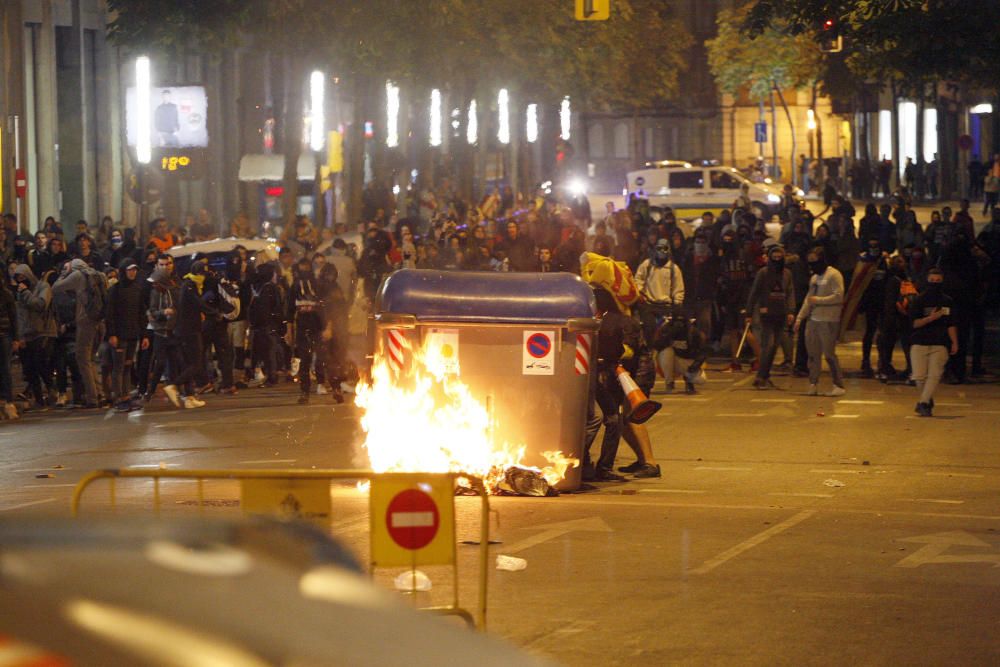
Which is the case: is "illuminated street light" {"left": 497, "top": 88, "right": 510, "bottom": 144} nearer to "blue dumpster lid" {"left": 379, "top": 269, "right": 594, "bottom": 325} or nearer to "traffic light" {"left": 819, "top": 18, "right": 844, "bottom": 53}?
"traffic light" {"left": 819, "top": 18, "right": 844, "bottom": 53}

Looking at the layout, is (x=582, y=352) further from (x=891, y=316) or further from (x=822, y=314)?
(x=891, y=316)

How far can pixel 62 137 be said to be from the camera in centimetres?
4144

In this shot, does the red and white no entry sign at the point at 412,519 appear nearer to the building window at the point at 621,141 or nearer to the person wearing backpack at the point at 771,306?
the person wearing backpack at the point at 771,306

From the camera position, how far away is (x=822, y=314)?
19.8 m

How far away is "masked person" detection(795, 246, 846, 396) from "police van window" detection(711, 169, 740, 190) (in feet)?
99.6

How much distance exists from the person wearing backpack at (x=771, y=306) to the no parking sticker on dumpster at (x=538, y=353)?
7823 mm

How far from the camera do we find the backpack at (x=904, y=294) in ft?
68.8

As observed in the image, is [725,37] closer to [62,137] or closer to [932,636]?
[62,137]

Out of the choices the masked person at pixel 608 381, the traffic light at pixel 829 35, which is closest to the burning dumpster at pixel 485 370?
the masked person at pixel 608 381

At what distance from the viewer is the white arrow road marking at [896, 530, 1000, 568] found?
414 inches

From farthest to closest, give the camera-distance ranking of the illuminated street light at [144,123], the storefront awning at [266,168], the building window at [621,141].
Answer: the building window at [621,141] < the storefront awning at [266,168] < the illuminated street light at [144,123]

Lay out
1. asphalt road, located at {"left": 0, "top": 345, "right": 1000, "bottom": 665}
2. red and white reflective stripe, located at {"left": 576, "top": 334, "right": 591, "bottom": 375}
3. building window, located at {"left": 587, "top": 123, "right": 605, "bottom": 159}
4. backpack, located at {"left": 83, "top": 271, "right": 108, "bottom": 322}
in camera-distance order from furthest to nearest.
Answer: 1. building window, located at {"left": 587, "top": 123, "right": 605, "bottom": 159}
2. backpack, located at {"left": 83, "top": 271, "right": 108, "bottom": 322}
3. red and white reflective stripe, located at {"left": 576, "top": 334, "right": 591, "bottom": 375}
4. asphalt road, located at {"left": 0, "top": 345, "right": 1000, "bottom": 665}

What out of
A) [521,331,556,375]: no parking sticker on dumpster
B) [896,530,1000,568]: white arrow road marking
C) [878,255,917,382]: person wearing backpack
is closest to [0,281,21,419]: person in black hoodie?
[521,331,556,375]: no parking sticker on dumpster

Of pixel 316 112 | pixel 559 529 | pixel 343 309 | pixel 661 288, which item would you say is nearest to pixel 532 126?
pixel 316 112
